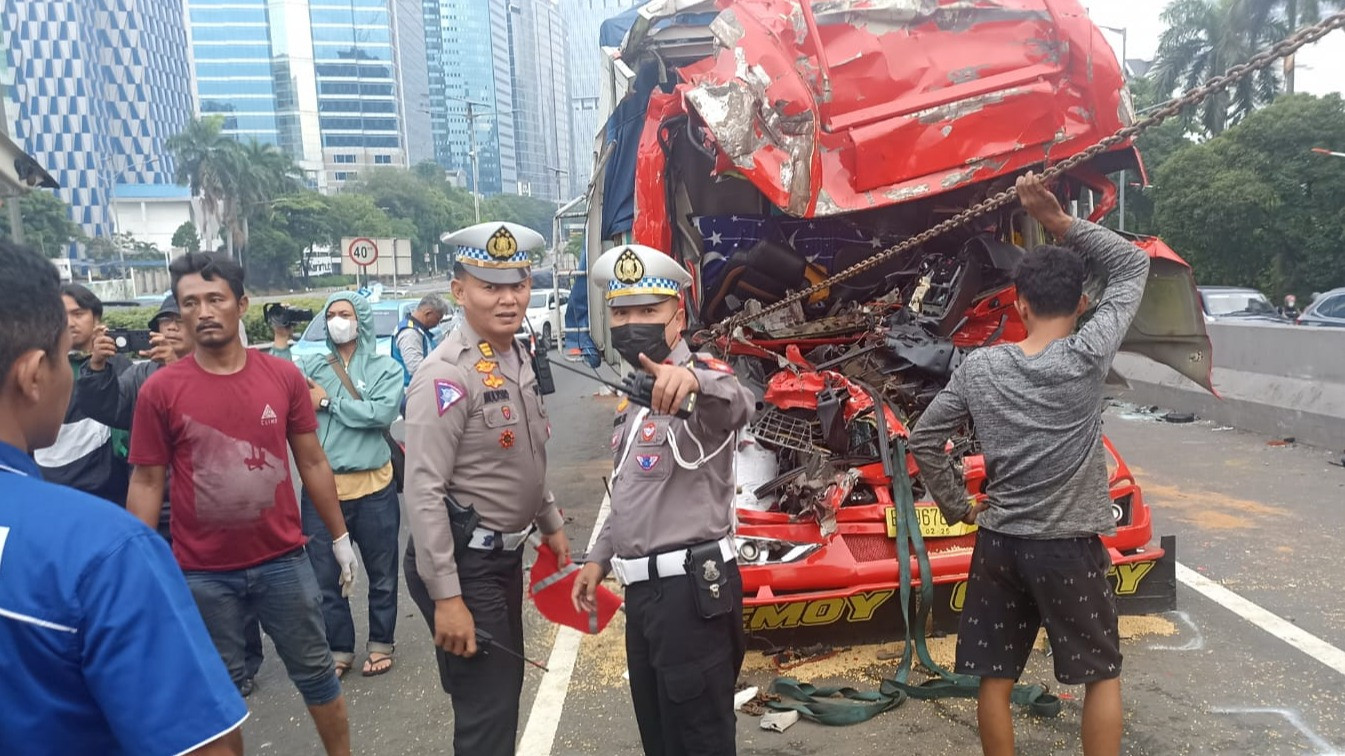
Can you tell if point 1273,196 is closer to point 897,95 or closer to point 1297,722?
point 897,95

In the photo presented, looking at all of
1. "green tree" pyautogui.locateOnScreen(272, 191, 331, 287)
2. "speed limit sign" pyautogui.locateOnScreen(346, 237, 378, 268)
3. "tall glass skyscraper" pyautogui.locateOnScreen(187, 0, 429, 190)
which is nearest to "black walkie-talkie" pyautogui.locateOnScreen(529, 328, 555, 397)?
"speed limit sign" pyautogui.locateOnScreen(346, 237, 378, 268)

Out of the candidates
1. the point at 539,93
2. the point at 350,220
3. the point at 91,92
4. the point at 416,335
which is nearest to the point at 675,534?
the point at 416,335

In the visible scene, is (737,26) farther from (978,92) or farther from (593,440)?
(593,440)

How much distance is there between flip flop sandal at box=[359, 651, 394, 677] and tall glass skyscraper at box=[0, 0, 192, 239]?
104 m

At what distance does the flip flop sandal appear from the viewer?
4.43 m

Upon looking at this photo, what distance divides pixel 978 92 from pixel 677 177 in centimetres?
189

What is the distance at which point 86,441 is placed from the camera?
4082 mm

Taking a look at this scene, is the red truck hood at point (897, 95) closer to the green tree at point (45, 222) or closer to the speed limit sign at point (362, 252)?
the speed limit sign at point (362, 252)

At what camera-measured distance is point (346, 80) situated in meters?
119

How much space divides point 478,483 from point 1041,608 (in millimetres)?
1800

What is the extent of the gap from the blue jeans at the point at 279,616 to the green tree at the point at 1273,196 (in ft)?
82.2

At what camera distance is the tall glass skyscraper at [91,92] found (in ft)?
329

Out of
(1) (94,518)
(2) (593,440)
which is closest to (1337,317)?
(2) (593,440)

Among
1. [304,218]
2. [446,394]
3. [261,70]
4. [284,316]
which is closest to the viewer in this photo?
[446,394]
